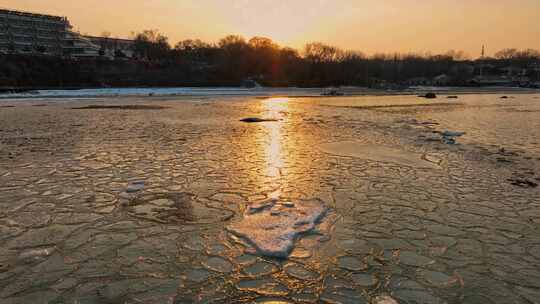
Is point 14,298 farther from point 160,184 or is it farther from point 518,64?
point 518,64

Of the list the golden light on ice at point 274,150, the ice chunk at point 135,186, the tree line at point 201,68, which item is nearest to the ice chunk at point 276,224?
the golden light on ice at point 274,150

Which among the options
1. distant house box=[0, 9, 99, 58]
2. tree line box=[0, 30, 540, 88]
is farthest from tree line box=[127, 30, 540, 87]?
distant house box=[0, 9, 99, 58]

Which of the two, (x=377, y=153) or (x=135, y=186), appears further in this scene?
(x=377, y=153)

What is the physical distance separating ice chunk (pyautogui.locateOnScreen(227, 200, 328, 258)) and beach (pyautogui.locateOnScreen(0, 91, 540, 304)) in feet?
0.08

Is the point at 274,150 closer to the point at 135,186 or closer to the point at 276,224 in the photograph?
the point at 135,186

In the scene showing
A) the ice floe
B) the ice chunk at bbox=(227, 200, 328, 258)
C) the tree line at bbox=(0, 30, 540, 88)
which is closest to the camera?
the ice chunk at bbox=(227, 200, 328, 258)

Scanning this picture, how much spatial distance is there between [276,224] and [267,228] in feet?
0.49

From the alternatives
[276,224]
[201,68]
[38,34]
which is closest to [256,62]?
[201,68]

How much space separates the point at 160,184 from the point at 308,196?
96.4 inches

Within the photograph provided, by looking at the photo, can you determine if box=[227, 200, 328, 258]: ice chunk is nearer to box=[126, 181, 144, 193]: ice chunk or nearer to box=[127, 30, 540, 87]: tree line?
box=[126, 181, 144, 193]: ice chunk

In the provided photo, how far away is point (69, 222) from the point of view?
3.98 m

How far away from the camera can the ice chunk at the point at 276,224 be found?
3471 mm

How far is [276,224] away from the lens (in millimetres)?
3943

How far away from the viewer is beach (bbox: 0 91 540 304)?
2.80 metres
